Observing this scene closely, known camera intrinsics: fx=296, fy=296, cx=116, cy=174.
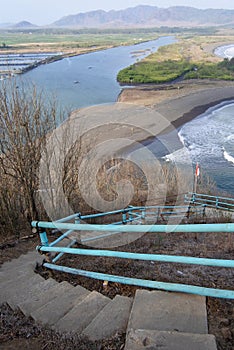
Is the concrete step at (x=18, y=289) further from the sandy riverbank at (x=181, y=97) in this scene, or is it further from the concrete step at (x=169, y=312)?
the sandy riverbank at (x=181, y=97)

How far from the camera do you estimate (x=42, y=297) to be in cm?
313

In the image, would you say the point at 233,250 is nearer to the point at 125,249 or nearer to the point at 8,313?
the point at 125,249

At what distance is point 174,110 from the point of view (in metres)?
38.3

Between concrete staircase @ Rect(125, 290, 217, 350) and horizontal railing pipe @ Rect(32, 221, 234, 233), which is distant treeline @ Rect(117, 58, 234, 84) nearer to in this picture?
horizontal railing pipe @ Rect(32, 221, 234, 233)

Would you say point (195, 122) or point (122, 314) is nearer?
point (122, 314)

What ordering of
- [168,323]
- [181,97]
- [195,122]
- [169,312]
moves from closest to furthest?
[168,323], [169,312], [195,122], [181,97]

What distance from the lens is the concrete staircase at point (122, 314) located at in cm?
205

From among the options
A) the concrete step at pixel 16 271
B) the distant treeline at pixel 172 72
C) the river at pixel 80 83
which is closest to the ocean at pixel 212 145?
the river at pixel 80 83

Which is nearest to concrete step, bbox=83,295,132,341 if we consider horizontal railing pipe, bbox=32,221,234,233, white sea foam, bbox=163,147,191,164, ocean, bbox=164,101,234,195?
horizontal railing pipe, bbox=32,221,234,233

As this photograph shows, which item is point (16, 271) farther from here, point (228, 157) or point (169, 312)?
point (228, 157)

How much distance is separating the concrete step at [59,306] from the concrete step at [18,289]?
0.42 metres

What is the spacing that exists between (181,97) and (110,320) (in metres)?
45.5

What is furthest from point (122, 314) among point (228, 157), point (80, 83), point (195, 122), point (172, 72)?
point (172, 72)

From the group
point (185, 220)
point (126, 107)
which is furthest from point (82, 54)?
point (185, 220)
